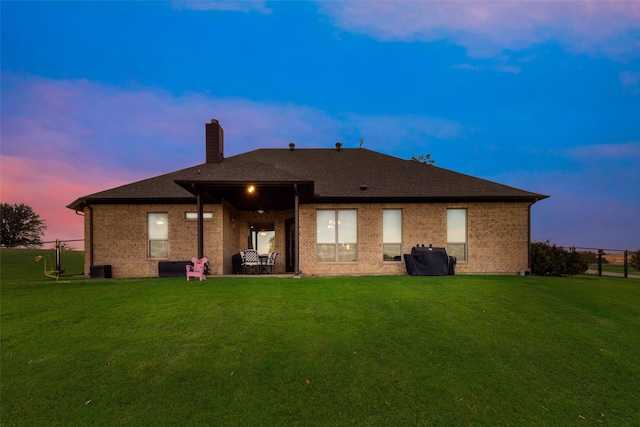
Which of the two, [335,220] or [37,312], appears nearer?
[37,312]

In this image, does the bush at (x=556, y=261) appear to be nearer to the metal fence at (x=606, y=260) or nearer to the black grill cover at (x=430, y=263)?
the metal fence at (x=606, y=260)

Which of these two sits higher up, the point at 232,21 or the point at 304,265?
the point at 232,21

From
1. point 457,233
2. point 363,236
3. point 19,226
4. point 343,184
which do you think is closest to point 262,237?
point 343,184

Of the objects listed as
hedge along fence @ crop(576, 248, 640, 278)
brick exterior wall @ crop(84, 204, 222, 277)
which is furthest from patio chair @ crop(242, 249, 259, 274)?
hedge along fence @ crop(576, 248, 640, 278)

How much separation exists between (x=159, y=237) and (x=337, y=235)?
7.26 metres

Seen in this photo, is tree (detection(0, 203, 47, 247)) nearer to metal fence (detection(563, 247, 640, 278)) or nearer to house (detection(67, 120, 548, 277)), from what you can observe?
house (detection(67, 120, 548, 277))

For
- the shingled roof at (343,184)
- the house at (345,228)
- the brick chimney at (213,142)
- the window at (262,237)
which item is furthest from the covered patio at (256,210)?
the brick chimney at (213,142)

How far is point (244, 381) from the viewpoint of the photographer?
4379 mm

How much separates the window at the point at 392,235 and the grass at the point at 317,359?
489cm

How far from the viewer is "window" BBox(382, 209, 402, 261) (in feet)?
42.9

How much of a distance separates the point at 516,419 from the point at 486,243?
10.3 m

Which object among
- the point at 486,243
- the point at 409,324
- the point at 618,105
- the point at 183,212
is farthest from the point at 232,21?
the point at 618,105

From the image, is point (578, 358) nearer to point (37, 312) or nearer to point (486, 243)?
point (486, 243)

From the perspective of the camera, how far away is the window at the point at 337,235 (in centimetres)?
1309
